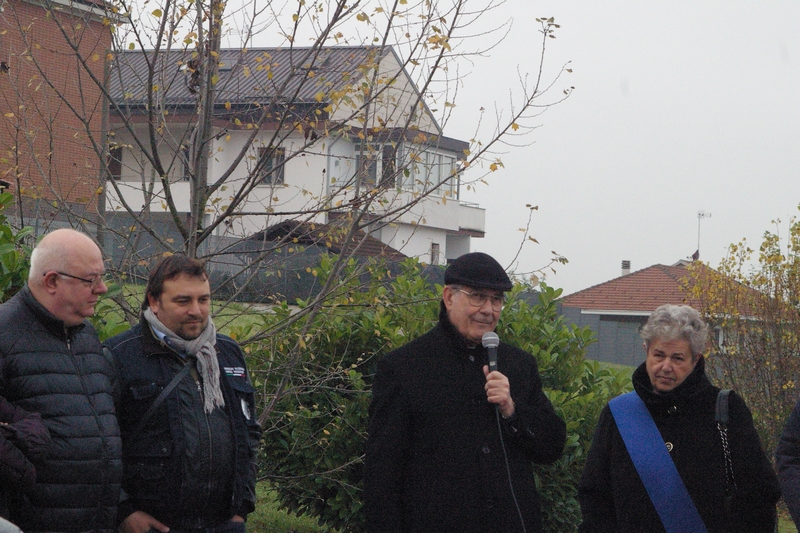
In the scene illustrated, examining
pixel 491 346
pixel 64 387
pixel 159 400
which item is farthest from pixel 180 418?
pixel 491 346

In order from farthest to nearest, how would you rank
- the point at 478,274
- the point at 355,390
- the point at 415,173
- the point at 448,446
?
the point at 355,390
the point at 415,173
the point at 478,274
the point at 448,446

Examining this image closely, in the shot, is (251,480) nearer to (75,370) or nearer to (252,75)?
(75,370)

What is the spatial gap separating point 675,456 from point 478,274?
110 centimetres

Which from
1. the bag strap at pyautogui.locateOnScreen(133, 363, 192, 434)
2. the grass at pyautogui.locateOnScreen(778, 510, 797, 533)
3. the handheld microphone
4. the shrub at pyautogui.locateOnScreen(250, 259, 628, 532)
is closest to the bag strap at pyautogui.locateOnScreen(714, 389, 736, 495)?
the handheld microphone

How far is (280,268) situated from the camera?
6590 millimetres

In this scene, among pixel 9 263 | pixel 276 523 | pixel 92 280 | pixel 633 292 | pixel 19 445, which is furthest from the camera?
pixel 633 292

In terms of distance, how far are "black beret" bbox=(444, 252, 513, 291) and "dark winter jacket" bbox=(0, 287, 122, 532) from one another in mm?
1473

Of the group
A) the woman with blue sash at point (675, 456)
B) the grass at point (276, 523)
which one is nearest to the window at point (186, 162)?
the woman with blue sash at point (675, 456)

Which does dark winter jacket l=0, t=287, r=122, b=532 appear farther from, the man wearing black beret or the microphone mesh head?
the microphone mesh head

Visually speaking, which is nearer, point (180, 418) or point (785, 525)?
point (180, 418)

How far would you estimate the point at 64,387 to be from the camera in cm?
350

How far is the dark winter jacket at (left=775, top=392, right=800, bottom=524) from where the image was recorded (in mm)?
3961

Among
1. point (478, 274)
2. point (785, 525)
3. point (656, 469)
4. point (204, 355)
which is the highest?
point (478, 274)

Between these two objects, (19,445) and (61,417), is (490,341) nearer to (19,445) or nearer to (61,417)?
(61,417)
